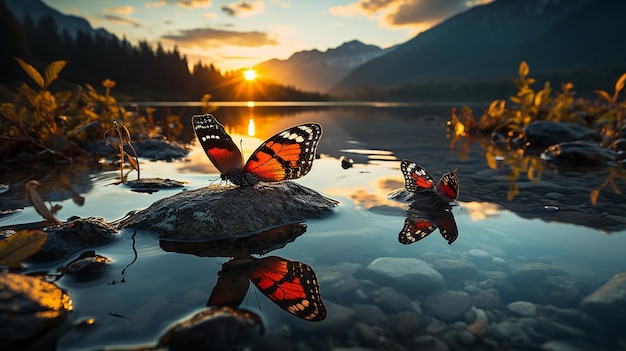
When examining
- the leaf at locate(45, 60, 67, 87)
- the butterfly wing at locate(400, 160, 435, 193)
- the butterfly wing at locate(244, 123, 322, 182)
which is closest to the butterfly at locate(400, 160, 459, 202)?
the butterfly wing at locate(400, 160, 435, 193)

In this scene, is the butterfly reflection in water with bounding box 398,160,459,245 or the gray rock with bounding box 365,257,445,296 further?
the butterfly reflection in water with bounding box 398,160,459,245

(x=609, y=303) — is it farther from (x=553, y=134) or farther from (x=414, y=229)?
(x=553, y=134)

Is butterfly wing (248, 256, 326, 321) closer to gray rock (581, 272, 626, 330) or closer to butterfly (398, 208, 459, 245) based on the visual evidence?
butterfly (398, 208, 459, 245)

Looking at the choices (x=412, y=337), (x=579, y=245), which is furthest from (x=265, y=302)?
(x=579, y=245)

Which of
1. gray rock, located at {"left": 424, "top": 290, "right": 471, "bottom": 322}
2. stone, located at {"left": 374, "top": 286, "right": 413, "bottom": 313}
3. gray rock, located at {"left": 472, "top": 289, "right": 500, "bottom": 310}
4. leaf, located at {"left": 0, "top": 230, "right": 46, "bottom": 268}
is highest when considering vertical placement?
leaf, located at {"left": 0, "top": 230, "right": 46, "bottom": 268}

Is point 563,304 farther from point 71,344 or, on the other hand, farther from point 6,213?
point 6,213

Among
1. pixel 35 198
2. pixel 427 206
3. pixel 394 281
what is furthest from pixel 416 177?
pixel 35 198

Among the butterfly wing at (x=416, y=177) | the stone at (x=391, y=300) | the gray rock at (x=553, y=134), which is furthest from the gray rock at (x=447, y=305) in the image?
the gray rock at (x=553, y=134)
